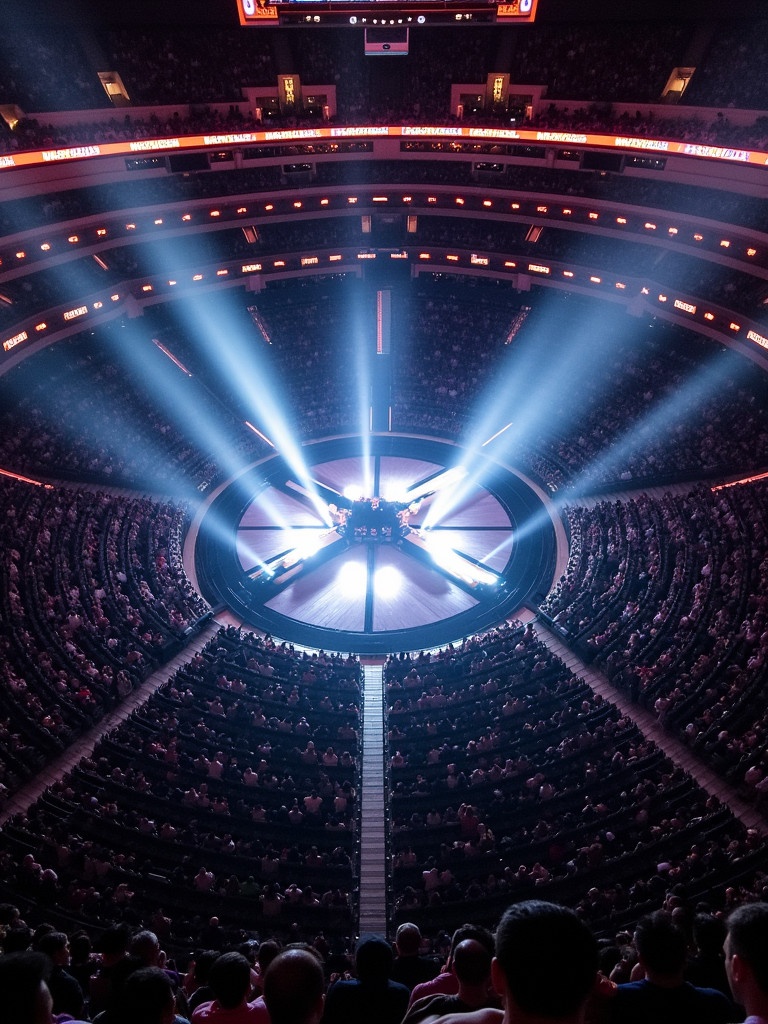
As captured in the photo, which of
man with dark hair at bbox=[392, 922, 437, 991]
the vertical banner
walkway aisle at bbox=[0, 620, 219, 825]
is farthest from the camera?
the vertical banner

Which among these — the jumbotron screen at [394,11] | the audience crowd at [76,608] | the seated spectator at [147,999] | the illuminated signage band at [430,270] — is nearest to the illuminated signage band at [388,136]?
the jumbotron screen at [394,11]

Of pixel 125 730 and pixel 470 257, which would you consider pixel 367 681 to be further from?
pixel 470 257

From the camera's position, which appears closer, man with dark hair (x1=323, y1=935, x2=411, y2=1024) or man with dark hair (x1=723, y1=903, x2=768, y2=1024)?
man with dark hair (x1=723, y1=903, x2=768, y2=1024)

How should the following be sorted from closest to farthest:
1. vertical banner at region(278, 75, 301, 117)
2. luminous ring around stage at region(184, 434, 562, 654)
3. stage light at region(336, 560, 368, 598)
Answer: luminous ring around stage at region(184, 434, 562, 654), stage light at region(336, 560, 368, 598), vertical banner at region(278, 75, 301, 117)

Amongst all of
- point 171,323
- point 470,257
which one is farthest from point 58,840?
point 470,257

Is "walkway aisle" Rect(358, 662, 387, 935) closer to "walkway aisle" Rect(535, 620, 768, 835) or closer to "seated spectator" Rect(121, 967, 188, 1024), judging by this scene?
"walkway aisle" Rect(535, 620, 768, 835)

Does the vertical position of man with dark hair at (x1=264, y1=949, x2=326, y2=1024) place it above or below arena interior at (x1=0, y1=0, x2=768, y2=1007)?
below

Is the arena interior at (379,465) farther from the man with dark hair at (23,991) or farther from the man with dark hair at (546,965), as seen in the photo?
the man with dark hair at (546,965)

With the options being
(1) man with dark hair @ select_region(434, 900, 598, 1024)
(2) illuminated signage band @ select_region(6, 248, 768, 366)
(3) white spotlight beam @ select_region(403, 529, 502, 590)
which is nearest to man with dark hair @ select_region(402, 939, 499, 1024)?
(1) man with dark hair @ select_region(434, 900, 598, 1024)
